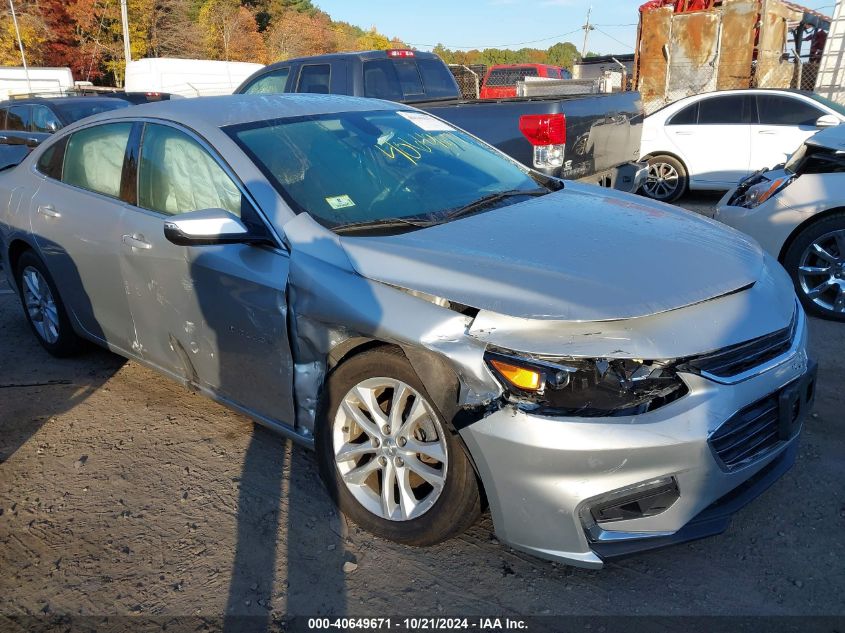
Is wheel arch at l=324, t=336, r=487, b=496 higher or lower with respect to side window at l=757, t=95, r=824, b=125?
lower

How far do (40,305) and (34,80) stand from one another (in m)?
20.5

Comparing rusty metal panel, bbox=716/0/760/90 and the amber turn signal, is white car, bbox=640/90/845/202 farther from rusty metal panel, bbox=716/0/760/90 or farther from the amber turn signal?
the amber turn signal

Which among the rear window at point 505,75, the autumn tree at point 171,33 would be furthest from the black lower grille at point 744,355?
the autumn tree at point 171,33

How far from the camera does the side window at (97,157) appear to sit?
3.90 metres

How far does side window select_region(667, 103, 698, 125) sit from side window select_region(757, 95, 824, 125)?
0.77 meters

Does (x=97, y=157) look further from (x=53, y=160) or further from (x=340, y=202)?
(x=340, y=202)

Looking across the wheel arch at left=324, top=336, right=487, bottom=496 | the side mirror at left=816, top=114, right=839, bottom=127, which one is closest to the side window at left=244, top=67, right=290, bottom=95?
the side mirror at left=816, top=114, right=839, bottom=127

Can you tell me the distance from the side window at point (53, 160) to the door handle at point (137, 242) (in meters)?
1.16

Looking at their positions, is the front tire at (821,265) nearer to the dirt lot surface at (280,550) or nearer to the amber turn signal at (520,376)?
the dirt lot surface at (280,550)

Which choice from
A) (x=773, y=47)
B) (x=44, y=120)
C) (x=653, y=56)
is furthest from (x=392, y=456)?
(x=773, y=47)

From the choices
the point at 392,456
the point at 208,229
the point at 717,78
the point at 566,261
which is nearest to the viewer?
the point at 566,261

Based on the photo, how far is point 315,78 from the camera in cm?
828

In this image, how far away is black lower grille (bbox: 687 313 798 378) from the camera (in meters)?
2.32

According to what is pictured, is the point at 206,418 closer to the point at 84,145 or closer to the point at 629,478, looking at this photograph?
the point at 84,145
